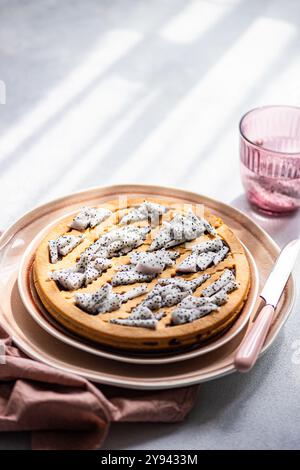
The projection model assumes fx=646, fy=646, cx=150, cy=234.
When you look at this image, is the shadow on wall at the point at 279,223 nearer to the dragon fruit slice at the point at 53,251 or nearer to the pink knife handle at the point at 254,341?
the pink knife handle at the point at 254,341

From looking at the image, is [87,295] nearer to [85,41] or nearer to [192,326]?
[192,326]

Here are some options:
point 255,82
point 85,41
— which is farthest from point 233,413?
point 85,41

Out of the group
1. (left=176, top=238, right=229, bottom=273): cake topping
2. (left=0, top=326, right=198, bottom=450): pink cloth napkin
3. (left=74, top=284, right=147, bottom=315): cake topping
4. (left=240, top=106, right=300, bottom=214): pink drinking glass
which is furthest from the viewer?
(left=240, top=106, right=300, bottom=214): pink drinking glass

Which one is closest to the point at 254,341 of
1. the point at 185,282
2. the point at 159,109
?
the point at 185,282

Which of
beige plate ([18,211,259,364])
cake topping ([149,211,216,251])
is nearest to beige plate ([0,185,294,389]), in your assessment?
beige plate ([18,211,259,364])

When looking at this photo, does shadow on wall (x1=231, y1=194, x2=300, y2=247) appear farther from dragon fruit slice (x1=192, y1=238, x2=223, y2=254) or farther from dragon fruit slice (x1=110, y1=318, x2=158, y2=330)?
dragon fruit slice (x1=110, y1=318, x2=158, y2=330)

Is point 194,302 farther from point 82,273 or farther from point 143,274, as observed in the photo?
point 82,273
